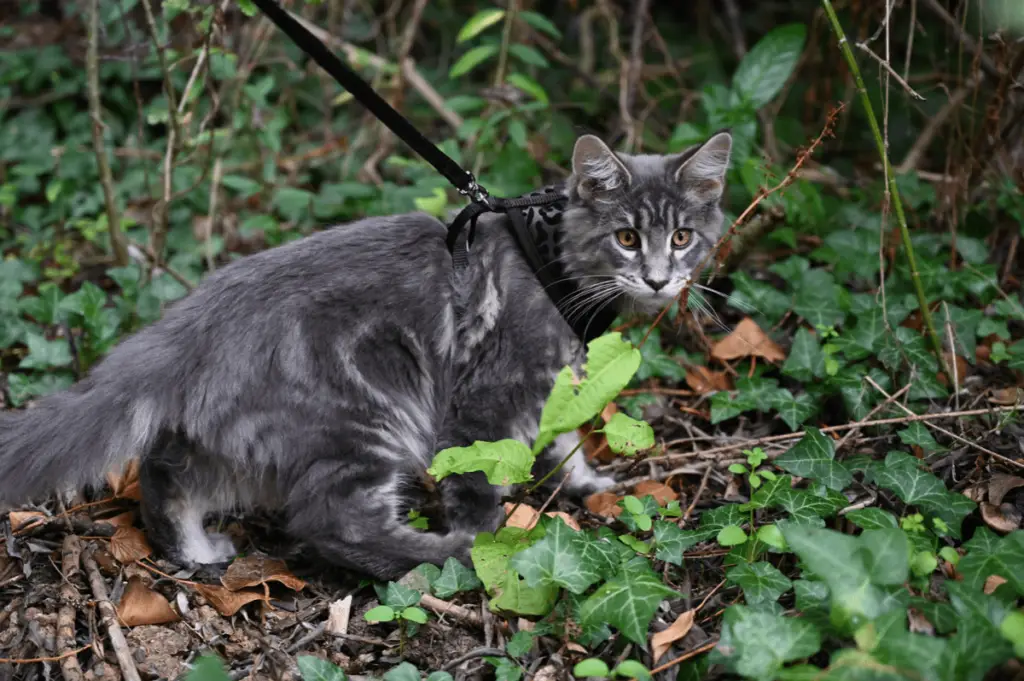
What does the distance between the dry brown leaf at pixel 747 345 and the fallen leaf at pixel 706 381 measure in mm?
85

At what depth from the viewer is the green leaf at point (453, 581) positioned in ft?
8.73

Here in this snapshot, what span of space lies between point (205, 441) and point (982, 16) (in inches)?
138

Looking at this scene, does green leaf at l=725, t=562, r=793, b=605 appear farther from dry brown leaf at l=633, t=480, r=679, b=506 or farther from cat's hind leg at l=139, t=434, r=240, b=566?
cat's hind leg at l=139, t=434, r=240, b=566

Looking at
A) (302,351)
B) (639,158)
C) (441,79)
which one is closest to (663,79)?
(441,79)

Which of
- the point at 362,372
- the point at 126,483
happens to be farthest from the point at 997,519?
the point at 126,483

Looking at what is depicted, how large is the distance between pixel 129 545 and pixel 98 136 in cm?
203

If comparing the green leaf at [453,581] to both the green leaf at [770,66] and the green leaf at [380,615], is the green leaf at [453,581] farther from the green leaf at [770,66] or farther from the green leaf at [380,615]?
the green leaf at [770,66]

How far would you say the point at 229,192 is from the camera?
538 centimetres

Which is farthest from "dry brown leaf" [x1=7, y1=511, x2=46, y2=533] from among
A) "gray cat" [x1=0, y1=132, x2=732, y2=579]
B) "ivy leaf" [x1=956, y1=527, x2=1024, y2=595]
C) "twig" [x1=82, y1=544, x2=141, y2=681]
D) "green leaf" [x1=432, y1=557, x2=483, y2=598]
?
"ivy leaf" [x1=956, y1=527, x2=1024, y2=595]

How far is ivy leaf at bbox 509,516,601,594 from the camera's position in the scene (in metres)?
2.35

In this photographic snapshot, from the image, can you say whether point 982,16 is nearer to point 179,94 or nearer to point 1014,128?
point 1014,128

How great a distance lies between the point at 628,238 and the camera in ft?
10.4

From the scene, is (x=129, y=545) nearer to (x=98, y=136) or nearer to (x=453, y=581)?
(x=453, y=581)

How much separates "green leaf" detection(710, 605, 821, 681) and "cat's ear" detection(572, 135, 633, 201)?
5.26ft
